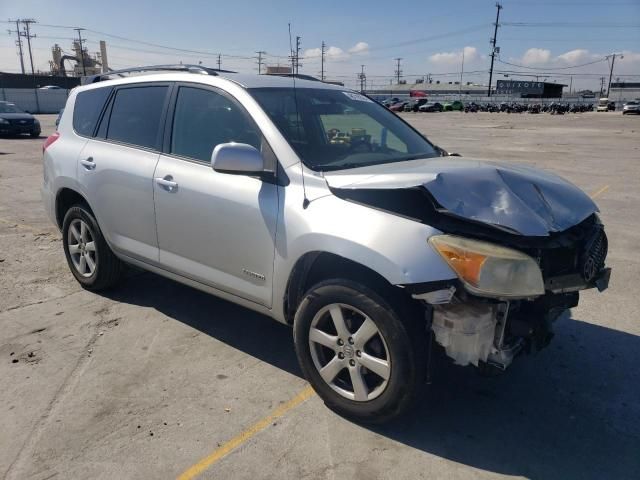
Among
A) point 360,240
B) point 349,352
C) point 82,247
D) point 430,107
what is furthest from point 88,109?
point 430,107

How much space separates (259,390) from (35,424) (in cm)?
125

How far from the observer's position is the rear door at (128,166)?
390 centimetres

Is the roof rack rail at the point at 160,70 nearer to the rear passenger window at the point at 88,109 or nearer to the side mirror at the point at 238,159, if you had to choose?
the rear passenger window at the point at 88,109

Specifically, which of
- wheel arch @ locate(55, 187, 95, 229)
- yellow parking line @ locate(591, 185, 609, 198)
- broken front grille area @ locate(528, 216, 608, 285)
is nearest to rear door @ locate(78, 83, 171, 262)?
wheel arch @ locate(55, 187, 95, 229)

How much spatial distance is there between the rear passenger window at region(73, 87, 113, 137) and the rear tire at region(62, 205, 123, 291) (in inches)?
27.5

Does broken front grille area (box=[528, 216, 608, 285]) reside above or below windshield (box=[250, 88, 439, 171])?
below

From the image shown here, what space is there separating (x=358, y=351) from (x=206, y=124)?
6.24 ft

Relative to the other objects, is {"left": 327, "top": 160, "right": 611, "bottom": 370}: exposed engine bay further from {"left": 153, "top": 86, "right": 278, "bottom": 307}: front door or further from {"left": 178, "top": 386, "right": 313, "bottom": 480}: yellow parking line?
{"left": 178, "top": 386, "right": 313, "bottom": 480}: yellow parking line

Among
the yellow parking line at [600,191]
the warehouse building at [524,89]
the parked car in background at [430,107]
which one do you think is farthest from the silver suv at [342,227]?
the warehouse building at [524,89]

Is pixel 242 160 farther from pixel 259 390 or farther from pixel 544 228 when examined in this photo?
pixel 544 228

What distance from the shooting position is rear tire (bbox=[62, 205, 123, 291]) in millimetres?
4492

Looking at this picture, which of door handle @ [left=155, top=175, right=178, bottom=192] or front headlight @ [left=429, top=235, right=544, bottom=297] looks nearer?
front headlight @ [left=429, top=235, right=544, bottom=297]

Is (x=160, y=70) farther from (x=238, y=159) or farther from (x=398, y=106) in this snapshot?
(x=398, y=106)

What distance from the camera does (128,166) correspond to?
3.98m
